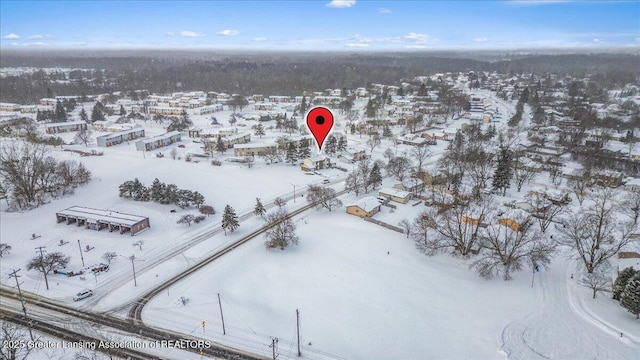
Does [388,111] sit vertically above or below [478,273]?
above

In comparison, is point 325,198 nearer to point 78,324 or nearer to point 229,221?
point 229,221

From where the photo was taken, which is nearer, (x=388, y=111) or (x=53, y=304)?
(x=53, y=304)

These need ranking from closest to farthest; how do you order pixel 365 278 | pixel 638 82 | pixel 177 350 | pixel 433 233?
pixel 177 350, pixel 365 278, pixel 433 233, pixel 638 82

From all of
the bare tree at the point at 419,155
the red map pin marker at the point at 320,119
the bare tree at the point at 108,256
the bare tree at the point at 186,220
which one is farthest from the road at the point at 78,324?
the bare tree at the point at 419,155

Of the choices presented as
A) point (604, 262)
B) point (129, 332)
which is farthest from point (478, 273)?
point (129, 332)

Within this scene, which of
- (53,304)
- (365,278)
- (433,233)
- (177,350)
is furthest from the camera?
(433,233)

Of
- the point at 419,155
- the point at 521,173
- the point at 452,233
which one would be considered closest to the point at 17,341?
the point at 452,233

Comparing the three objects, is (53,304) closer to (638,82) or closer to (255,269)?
(255,269)

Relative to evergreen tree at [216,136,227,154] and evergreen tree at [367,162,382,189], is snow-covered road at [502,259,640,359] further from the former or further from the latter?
evergreen tree at [216,136,227,154]
